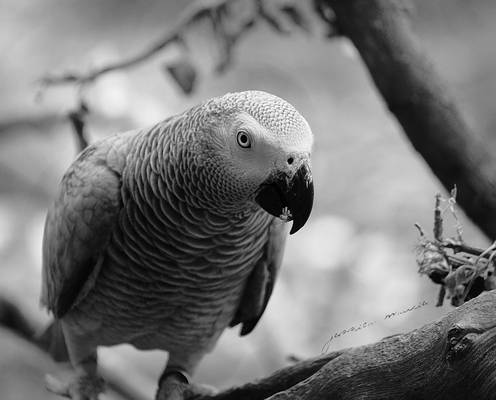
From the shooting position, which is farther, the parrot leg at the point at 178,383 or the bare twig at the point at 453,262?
the parrot leg at the point at 178,383

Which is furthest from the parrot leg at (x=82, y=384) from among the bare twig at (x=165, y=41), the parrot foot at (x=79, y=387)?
the bare twig at (x=165, y=41)

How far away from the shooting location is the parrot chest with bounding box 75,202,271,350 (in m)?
1.84

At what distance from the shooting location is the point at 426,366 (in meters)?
1.12

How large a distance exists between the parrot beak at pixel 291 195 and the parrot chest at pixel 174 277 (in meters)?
0.28

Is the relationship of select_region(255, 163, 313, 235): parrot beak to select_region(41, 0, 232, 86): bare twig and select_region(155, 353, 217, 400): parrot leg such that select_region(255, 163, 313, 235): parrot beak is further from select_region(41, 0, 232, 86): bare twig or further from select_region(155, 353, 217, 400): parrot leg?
select_region(41, 0, 232, 86): bare twig

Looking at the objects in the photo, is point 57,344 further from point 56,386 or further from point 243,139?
point 243,139

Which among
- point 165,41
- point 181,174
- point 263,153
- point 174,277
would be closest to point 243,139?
point 263,153

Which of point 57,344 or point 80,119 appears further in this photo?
point 57,344

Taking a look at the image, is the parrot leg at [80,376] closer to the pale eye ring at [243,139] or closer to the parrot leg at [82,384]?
the parrot leg at [82,384]

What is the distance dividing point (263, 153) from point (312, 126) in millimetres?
1190

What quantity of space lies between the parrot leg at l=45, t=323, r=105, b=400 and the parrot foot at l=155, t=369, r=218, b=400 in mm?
220

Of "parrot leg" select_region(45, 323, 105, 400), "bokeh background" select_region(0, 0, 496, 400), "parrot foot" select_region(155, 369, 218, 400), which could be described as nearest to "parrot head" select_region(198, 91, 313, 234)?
"bokeh background" select_region(0, 0, 496, 400)

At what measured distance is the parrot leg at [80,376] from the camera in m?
2.19

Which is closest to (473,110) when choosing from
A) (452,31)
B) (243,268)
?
(452,31)
